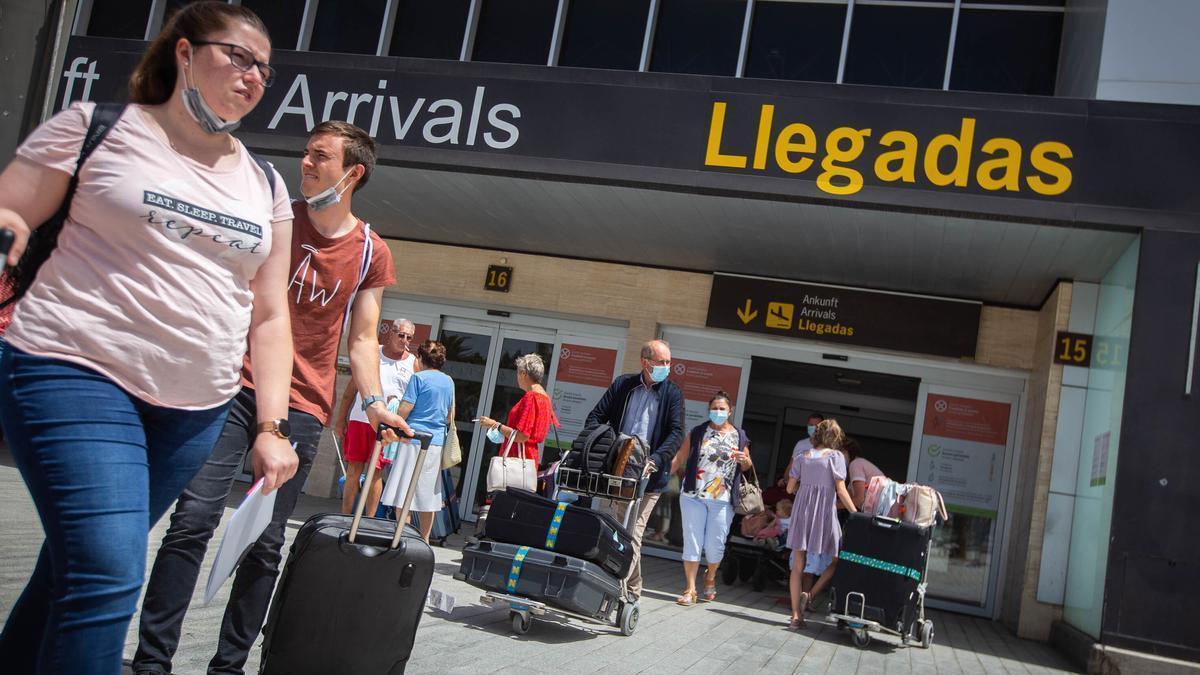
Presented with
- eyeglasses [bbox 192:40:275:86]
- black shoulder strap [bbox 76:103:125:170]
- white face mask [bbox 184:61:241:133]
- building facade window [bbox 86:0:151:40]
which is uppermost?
building facade window [bbox 86:0:151:40]

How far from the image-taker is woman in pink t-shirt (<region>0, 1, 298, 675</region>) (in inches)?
77.7

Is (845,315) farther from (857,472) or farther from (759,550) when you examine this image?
(759,550)

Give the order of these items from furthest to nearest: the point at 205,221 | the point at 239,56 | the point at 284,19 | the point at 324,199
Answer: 1. the point at 284,19
2. the point at 324,199
3. the point at 239,56
4. the point at 205,221

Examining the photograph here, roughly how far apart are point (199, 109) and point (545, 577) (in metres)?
4.09

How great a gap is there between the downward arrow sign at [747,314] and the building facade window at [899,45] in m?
2.96

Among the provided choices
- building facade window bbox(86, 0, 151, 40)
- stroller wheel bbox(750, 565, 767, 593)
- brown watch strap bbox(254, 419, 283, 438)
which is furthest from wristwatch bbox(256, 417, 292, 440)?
building facade window bbox(86, 0, 151, 40)

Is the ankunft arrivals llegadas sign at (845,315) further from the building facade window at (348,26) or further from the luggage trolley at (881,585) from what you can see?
the building facade window at (348,26)

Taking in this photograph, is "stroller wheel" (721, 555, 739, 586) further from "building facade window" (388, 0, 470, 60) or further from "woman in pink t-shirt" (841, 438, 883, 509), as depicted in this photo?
"building facade window" (388, 0, 470, 60)

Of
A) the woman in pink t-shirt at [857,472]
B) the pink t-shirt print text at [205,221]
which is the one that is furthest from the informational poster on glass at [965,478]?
the pink t-shirt print text at [205,221]

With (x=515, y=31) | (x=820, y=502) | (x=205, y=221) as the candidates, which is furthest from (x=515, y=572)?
(x=515, y=31)

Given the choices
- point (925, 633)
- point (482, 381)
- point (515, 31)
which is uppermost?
point (515, 31)

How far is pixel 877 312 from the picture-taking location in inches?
475

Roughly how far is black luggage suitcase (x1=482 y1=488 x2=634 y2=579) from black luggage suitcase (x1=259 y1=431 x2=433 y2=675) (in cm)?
271

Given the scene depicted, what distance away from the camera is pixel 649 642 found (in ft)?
20.6
